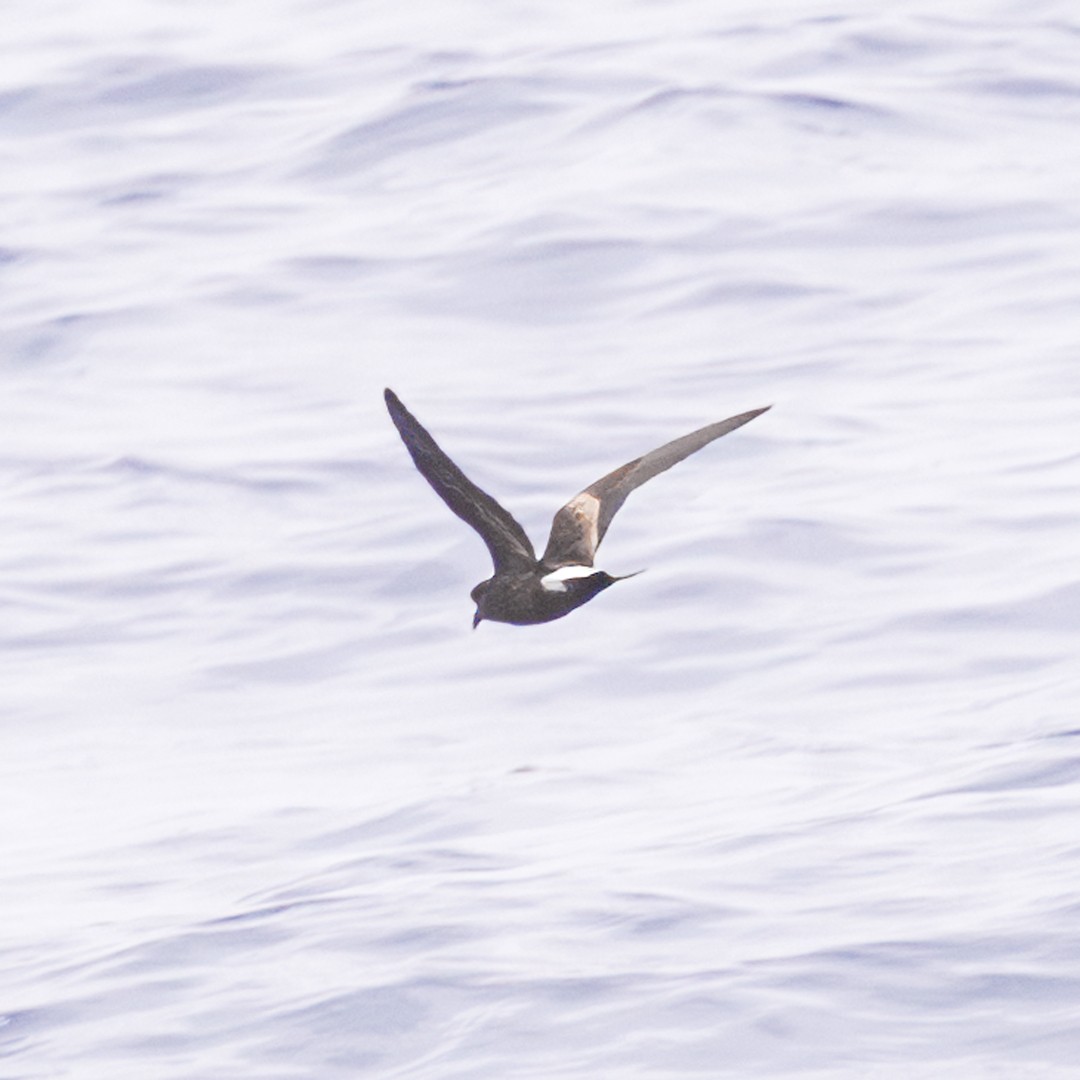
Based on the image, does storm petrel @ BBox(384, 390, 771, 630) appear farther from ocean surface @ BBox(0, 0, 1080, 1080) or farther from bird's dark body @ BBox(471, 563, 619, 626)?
ocean surface @ BBox(0, 0, 1080, 1080)

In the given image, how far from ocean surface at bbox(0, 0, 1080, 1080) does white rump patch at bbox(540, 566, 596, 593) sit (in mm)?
2128

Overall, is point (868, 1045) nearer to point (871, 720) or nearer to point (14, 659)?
point (871, 720)

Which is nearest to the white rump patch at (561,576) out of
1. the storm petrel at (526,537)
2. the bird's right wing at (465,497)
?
the storm petrel at (526,537)

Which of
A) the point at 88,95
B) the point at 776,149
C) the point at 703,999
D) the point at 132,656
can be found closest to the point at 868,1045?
the point at 703,999

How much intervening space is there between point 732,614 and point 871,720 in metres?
1.73

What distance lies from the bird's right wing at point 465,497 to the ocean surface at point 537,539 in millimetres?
2112

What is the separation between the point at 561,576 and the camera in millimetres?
5996

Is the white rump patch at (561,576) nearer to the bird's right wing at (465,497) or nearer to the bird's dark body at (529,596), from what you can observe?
the bird's dark body at (529,596)

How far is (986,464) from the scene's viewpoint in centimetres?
1397

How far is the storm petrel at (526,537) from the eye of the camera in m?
5.91

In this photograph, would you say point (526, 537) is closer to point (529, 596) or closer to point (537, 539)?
point (529, 596)

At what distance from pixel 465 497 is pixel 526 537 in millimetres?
233

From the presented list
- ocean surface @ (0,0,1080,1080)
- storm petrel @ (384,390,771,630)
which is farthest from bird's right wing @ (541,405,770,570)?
ocean surface @ (0,0,1080,1080)

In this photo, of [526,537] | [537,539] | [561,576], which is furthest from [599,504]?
[537,539]
